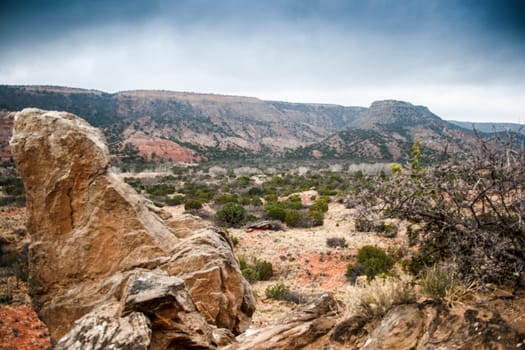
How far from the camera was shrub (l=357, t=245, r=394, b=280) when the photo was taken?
1057cm

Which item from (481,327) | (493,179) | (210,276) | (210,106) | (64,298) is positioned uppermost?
(210,106)

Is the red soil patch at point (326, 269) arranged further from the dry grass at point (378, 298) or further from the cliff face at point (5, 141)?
the cliff face at point (5, 141)

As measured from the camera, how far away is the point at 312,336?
400cm

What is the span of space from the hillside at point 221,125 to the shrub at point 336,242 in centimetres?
2398

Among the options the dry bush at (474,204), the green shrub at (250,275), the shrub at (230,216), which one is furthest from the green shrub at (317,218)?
the dry bush at (474,204)

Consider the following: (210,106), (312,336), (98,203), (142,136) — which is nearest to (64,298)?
(98,203)

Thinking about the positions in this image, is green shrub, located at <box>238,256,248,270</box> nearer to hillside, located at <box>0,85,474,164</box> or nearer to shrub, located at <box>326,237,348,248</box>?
shrub, located at <box>326,237,348,248</box>

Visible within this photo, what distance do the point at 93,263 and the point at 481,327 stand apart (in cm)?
546

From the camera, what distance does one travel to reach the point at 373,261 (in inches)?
428

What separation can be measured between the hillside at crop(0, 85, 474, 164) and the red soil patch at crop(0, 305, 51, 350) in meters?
34.7

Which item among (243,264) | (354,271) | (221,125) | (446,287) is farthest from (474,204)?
(221,125)

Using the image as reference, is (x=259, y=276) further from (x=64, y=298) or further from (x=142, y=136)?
(x=142, y=136)

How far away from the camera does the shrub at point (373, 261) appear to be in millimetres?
10570

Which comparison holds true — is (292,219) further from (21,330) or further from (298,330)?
(298,330)
